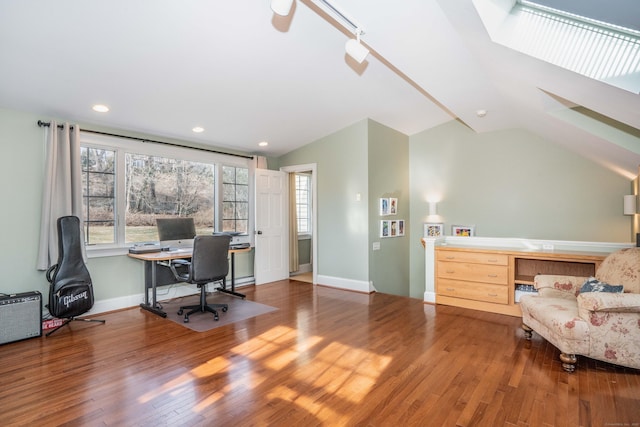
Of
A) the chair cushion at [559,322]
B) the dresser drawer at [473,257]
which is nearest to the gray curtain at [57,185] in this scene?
the dresser drawer at [473,257]

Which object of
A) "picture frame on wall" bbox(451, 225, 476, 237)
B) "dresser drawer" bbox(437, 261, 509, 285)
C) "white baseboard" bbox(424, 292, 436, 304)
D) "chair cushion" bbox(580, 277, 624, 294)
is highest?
"picture frame on wall" bbox(451, 225, 476, 237)

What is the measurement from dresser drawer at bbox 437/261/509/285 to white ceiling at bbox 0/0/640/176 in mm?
1755

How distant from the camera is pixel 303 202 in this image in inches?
275

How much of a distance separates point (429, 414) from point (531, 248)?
3.07 m

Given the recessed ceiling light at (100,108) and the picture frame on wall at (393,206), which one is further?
the picture frame on wall at (393,206)

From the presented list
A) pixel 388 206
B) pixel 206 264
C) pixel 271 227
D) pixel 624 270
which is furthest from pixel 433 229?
pixel 206 264

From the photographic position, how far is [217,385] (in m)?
2.38

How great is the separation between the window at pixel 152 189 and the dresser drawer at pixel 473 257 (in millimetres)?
3211

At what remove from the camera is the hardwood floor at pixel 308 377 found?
2.03 meters

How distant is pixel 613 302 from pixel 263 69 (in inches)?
142

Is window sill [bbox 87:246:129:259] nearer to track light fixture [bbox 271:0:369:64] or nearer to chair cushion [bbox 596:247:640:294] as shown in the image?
track light fixture [bbox 271:0:369:64]

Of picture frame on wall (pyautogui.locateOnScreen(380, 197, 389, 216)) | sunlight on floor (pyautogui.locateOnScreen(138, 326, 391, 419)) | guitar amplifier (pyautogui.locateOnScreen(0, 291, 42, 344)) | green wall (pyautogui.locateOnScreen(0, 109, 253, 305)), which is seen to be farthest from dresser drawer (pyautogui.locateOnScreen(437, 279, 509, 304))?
green wall (pyautogui.locateOnScreen(0, 109, 253, 305))

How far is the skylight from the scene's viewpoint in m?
1.89

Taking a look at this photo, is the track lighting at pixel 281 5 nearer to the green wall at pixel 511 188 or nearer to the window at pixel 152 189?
the window at pixel 152 189
